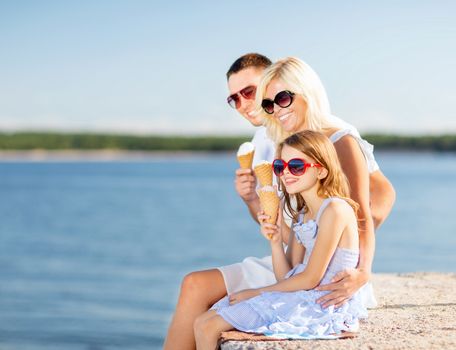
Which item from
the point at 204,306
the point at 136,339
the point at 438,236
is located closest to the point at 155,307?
the point at 136,339

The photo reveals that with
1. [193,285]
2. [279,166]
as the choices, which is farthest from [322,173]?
[193,285]

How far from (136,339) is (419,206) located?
22103mm

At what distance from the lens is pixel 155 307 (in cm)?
982

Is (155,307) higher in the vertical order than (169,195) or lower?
lower

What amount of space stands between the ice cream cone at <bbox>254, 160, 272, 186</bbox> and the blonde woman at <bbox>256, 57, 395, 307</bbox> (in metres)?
0.28

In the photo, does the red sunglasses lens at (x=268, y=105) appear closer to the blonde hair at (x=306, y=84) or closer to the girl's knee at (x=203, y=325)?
the blonde hair at (x=306, y=84)

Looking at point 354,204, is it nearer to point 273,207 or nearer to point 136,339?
point 273,207

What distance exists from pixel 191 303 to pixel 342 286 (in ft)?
2.62

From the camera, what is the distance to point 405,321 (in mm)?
4266

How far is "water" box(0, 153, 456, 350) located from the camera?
346 inches

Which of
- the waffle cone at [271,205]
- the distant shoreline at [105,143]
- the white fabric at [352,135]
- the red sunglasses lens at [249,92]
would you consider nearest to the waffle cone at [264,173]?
the waffle cone at [271,205]

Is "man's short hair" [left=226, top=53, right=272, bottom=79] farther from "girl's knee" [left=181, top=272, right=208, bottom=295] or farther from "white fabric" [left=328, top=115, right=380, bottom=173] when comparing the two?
"girl's knee" [left=181, top=272, right=208, bottom=295]

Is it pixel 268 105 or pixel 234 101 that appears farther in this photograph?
pixel 234 101

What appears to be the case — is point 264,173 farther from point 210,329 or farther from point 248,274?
point 210,329
